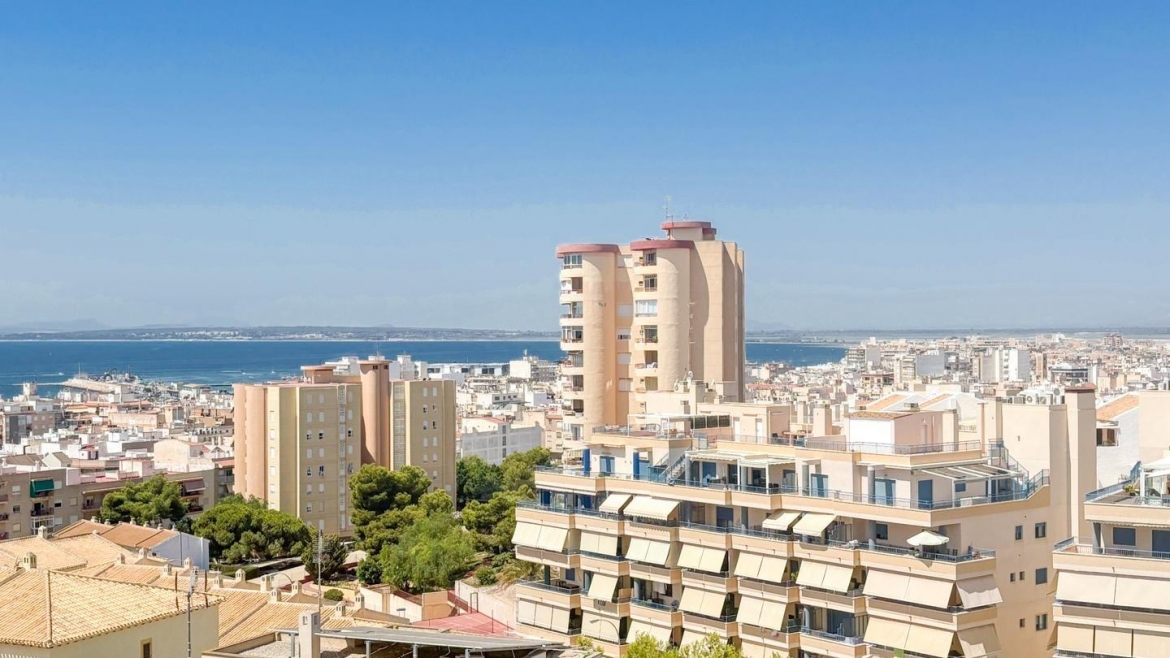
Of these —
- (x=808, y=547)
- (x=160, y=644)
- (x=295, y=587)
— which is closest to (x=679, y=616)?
(x=808, y=547)

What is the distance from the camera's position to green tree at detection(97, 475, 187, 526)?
55.2 m

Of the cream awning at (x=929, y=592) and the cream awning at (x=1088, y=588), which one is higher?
the cream awning at (x=1088, y=588)

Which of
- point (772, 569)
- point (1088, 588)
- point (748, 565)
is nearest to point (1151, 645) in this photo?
point (1088, 588)

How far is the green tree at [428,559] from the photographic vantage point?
4250cm

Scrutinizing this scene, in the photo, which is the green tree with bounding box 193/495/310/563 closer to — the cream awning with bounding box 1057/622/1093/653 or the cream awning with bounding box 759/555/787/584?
the cream awning with bounding box 759/555/787/584

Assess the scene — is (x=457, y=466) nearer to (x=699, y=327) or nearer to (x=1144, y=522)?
(x=699, y=327)

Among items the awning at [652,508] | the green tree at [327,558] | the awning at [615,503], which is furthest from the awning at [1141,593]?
the green tree at [327,558]

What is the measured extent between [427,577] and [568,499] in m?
9.84

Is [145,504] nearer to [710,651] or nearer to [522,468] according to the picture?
[522,468]

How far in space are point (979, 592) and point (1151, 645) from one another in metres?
3.94

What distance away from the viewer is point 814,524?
28328 millimetres

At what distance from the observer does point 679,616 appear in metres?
31.3

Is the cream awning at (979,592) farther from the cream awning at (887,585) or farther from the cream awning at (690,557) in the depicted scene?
the cream awning at (690,557)

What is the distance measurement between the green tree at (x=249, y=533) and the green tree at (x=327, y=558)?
693 millimetres
